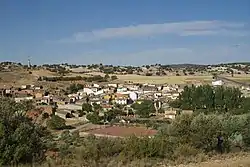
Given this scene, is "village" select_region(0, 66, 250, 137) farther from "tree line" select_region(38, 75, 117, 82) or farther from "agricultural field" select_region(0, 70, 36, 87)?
"tree line" select_region(38, 75, 117, 82)

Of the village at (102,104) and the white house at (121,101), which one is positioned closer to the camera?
the village at (102,104)

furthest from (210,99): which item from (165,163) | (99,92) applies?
(165,163)

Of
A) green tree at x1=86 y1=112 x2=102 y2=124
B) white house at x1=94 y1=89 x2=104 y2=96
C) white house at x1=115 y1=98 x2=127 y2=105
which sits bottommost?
white house at x1=115 y1=98 x2=127 y2=105

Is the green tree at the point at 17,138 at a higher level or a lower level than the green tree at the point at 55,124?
higher

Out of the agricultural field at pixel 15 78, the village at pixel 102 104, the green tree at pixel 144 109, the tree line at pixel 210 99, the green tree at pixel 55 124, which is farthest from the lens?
the agricultural field at pixel 15 78

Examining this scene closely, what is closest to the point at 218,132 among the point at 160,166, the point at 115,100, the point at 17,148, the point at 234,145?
the point at 234,145

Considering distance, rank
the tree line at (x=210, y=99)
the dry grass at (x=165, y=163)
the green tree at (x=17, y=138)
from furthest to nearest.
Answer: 1. the tree line at (x=210, y=99)
2. the green tree at (x=17, y=138)
3. the dry grass at (x=165, y=163)

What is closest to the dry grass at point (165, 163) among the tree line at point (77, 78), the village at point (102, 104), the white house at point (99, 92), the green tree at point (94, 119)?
the village at point (102, 104)

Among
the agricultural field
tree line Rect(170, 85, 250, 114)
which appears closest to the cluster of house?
the agricultural field

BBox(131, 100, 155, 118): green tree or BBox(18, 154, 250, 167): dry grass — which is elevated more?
BBox(18, 154, 250, 167): dry grass

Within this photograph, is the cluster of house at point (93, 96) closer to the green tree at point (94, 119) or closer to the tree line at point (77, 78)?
the green tree at point (94, 119)

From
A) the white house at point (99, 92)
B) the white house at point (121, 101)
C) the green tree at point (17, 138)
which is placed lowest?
the white house at point (121, 101)

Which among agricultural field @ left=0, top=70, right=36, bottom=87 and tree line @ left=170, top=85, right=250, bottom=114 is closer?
tree line @ left=170, top=85, right=250, bottom=114

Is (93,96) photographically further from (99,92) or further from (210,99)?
(210,99)
